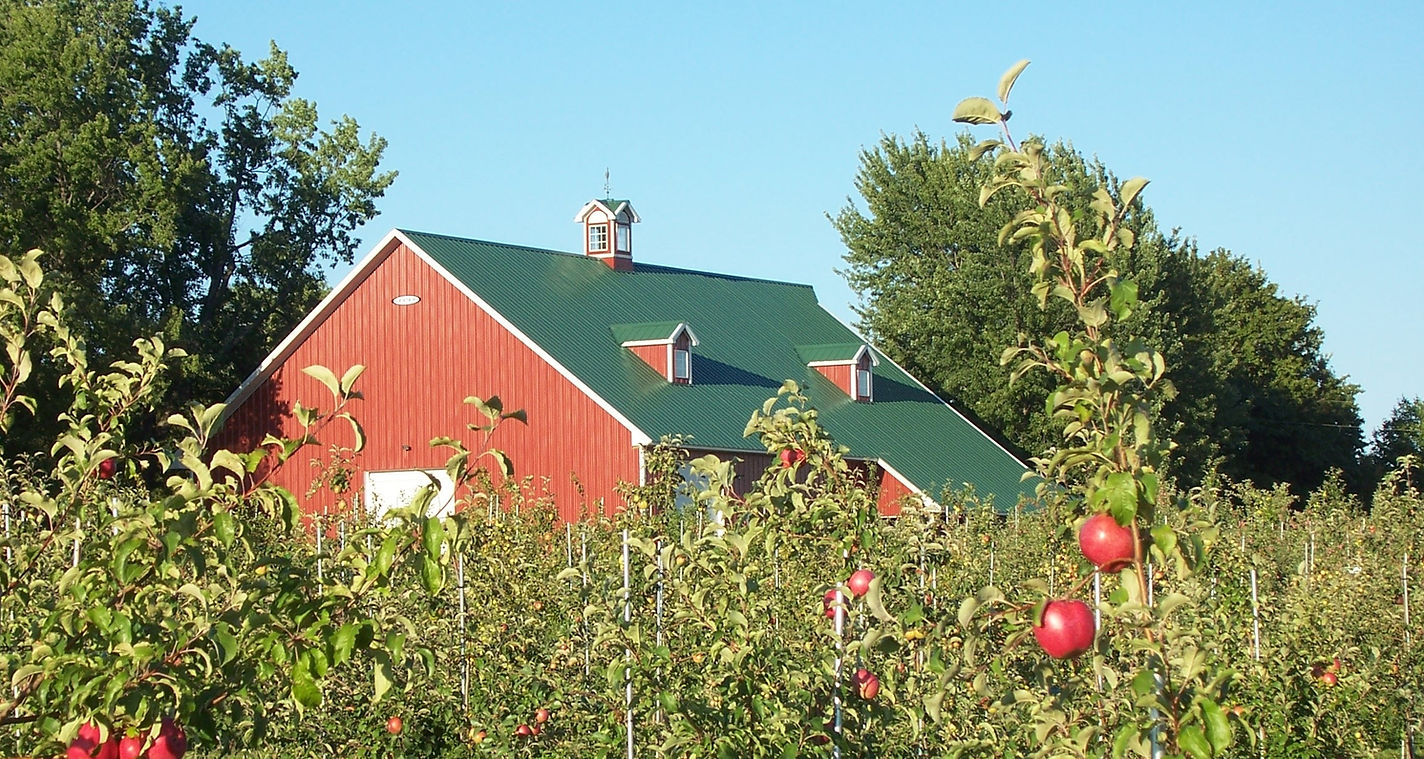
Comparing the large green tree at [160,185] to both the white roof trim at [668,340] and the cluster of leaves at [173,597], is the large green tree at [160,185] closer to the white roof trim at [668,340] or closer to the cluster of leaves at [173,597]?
the white roof trim at [668,340]

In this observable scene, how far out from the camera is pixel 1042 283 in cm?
388

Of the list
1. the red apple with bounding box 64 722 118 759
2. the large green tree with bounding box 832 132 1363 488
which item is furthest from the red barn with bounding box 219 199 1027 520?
the red apple with bounding box 64 722 118 759

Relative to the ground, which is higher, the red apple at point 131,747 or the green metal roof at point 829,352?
the green metal roof at point 829,352

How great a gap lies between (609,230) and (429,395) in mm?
7049

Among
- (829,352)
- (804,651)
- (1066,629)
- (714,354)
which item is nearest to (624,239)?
(714,354)

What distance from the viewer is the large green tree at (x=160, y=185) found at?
101 feet

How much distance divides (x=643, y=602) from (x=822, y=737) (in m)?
1.43

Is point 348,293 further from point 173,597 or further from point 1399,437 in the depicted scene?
point 1399,437

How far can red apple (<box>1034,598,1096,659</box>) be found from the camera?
3500 mm

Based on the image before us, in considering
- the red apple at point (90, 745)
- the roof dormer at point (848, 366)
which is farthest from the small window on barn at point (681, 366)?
the red apple at point (90, 745)


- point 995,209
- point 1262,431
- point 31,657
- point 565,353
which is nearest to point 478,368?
point 565,353

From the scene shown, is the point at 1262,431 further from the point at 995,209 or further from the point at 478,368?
the point at 478,368

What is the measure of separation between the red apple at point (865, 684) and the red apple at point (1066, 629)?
298 cm

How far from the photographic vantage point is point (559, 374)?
88.9ft
